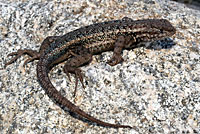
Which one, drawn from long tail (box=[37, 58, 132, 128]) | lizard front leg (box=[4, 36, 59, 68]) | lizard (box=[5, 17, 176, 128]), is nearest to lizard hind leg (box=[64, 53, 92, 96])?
lizard (box=[5, 17, 176, 128])

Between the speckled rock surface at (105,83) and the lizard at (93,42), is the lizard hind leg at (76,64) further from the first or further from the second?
the speckled rock surface at (105,83)

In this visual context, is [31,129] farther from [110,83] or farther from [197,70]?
[197,70]

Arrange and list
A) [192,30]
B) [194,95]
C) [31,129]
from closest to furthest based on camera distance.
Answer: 1. [31,129]
2. [194,95]
3. [192,30]

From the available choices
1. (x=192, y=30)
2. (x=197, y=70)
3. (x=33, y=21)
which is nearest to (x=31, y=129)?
(x=33, y=21)

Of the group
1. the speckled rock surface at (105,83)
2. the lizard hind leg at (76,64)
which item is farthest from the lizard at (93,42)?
the speckled rock surface at (105,83)

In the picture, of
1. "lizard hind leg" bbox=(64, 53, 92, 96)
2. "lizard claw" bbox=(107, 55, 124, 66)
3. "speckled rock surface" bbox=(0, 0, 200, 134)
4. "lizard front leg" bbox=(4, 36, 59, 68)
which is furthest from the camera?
"lizard front leg" bbox=(4, 36, 59, 68)

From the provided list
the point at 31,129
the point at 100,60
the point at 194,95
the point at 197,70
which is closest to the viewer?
the point at 31,129

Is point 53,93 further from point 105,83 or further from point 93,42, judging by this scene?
point 93,42

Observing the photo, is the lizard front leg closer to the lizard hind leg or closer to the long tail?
the long tail
